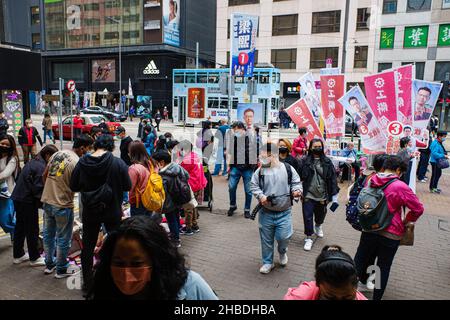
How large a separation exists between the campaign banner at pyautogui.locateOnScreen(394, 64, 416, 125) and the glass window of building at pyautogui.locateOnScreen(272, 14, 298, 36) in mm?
31968

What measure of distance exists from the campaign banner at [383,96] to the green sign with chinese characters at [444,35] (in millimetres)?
29212

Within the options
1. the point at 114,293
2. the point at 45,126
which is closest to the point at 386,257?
the point at 114,293

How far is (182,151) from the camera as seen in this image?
22.7 ft

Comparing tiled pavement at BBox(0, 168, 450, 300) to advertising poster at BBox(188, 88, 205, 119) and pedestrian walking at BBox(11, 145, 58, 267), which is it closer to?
pedestrian walking at BBox(11, 145, 58, 267)

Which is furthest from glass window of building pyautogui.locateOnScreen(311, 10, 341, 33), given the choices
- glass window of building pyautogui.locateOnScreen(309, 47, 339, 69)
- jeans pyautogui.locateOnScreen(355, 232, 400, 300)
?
jeans pyautogui.locateOnScreen(355, 232, 400, 300)

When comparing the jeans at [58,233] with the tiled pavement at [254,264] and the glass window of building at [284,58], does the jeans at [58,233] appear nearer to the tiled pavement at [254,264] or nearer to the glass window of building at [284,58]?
the tiled pavement at [254,264]

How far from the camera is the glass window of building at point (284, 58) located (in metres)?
38.4

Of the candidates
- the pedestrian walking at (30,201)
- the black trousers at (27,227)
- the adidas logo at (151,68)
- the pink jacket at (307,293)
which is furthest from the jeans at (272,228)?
the adidas logo at (151,68)

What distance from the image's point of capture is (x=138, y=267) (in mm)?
1844

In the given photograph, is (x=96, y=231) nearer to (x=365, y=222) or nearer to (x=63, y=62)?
(x=365, y=222)

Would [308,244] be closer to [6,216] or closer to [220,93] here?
[6,216]

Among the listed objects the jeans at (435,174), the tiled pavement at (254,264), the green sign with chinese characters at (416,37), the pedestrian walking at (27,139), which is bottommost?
the tiled pavement at (254,264)

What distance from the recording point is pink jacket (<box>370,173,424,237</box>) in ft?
12.9
